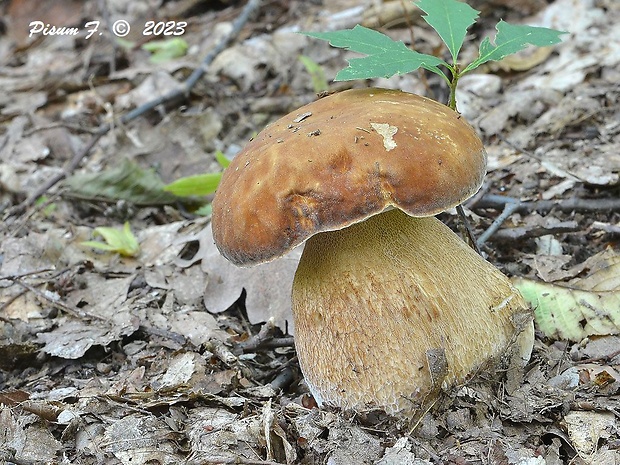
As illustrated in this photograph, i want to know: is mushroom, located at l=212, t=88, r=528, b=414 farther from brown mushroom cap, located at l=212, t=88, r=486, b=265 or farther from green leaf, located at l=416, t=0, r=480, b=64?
green leaf, located at l=416, t=0, r=480, b=64

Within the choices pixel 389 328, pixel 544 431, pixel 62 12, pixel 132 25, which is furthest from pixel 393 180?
pixel 62 12

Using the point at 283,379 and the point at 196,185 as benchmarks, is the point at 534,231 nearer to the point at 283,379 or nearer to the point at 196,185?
the point at 283,379

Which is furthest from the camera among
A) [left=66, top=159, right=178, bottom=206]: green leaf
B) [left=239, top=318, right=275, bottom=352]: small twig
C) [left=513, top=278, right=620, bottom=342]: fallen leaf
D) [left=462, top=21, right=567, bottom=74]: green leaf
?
[left=66, top=159, right=178, bottom=206]: green leaf

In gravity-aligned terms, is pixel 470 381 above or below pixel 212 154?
above

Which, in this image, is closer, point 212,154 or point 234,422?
point 234,422

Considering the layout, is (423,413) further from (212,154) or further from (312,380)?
(212,154)

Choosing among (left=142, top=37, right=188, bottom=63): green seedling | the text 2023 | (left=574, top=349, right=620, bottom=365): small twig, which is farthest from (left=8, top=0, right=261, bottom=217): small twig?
(left=574, top=349, right=620, bottom=365): small twig
